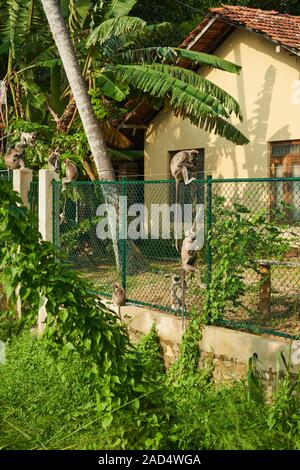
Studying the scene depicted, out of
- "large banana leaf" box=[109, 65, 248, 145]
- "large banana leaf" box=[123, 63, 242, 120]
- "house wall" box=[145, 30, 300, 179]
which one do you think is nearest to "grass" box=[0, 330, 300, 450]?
"large banana leaf" box=[109, 65, 248, 145]

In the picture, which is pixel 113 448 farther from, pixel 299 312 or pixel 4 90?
pixel 4 90

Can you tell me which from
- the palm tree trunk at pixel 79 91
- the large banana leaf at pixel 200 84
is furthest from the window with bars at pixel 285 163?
the palm tree trunk at pixel 79 91

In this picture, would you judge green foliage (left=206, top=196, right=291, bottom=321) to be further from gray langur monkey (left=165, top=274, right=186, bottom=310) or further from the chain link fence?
the chain link fence

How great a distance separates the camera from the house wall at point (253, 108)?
45.0 ft

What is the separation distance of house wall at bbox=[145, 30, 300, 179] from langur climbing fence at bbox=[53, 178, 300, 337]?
1.26 metres

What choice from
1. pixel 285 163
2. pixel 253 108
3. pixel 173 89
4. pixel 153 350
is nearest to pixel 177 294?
Result: pixel 153 350

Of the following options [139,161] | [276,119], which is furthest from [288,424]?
[139,161]

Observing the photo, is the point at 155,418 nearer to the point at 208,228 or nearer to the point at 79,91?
the point at 208,228

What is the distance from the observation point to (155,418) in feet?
16.6

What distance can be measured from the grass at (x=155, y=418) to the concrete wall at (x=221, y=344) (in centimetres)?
19

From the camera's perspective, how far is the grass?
5094 millimetres

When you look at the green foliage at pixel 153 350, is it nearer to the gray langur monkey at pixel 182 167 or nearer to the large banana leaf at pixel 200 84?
the gray langur monkey at pixel 182 167

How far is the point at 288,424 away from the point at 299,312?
8.44ft

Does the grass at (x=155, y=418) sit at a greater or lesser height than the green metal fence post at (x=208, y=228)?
lesser
